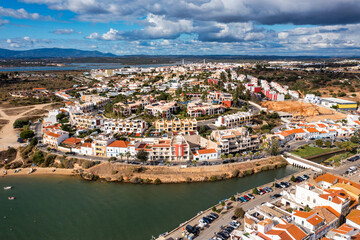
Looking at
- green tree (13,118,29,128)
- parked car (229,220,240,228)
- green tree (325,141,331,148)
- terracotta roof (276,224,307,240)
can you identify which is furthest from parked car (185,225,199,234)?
green tree (13,118,29,128)

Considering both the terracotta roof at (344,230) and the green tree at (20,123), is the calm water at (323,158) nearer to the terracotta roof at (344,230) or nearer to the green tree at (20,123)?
the terracotta roof at (344,230)

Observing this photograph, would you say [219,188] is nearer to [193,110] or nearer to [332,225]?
[332,225]

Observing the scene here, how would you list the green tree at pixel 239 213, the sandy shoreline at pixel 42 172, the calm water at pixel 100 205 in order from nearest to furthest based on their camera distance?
the green tree at pixel 239 213
the calm water at pixel 100 205
the sandy shoreline at pixel 42 172

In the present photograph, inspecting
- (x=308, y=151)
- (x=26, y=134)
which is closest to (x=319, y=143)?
(x=308, y=151)

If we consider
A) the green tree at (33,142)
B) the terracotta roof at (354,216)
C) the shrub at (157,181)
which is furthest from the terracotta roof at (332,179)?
the green tree at (33,142)

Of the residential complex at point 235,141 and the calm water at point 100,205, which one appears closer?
the calm water at point 100,205

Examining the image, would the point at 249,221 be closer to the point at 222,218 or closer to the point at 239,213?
the point at 239,213

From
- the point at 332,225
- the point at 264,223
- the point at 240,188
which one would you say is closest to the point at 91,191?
the point at 240,188
